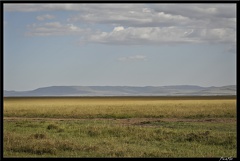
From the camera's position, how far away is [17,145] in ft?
47.8

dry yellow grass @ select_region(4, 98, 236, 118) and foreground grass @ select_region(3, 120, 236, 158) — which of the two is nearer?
foreground grass @ select_region(3, 120, 236, 158)

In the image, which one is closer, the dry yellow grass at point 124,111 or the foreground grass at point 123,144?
the foreground grass at point 123,144

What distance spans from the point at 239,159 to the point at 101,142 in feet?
20.2

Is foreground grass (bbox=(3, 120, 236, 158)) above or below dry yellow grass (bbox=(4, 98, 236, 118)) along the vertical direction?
above

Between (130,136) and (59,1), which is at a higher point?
(59,1)

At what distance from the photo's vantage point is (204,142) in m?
16.1

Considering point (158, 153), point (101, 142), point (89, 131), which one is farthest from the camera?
point (89, 131)

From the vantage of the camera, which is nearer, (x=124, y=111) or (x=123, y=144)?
(x=123, y=144)

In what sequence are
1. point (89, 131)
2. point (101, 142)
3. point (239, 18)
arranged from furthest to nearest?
point (89, 131) → point (101, 142) → point (239, 18)

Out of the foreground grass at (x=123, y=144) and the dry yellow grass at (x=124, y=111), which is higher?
the foreground grass at (x=123, y=144)

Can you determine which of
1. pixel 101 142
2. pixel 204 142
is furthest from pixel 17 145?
pixel 204 142

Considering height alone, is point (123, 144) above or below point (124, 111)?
above

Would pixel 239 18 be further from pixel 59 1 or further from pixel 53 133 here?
pixel 53 133

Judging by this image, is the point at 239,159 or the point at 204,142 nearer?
the point at 239,159
